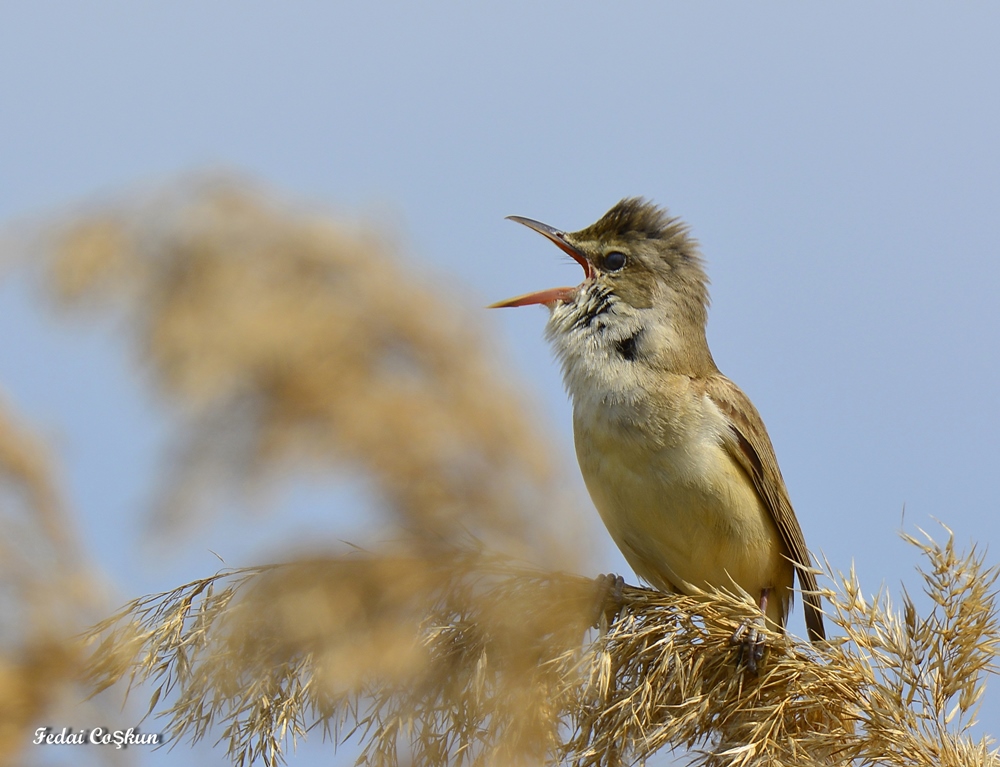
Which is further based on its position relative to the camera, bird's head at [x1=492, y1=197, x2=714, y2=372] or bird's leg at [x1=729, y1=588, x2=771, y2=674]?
bird's head at [x1=492, y1=197, x2=714, y2=372]

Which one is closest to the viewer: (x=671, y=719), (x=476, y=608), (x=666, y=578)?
(x=476, y=608)

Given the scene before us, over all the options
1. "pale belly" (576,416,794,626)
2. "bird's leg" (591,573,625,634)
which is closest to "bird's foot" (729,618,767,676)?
"bird's leg" (591,573,625,634)

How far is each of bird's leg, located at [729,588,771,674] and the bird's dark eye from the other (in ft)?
6.62

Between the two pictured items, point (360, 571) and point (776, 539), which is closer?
point (360, 571)

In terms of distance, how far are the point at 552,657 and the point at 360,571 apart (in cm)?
68

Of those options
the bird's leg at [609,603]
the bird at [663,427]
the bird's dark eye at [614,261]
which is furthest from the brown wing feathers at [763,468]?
the bird's leg at [609,603]

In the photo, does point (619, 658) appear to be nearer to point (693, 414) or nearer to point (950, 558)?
point (950, 558)

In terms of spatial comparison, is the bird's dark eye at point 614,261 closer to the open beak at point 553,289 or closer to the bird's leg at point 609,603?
the open beak at point 553,289

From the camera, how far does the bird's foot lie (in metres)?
2.44

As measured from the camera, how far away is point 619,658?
243 cm

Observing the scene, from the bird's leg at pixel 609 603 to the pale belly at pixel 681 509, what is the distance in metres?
0.99

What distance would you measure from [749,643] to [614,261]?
83.1 inches

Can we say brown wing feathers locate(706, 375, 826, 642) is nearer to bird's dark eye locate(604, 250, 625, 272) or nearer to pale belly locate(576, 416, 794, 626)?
pale belly locate(576, 416, 794, 626)

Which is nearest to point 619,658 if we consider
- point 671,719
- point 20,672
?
point 671,719
